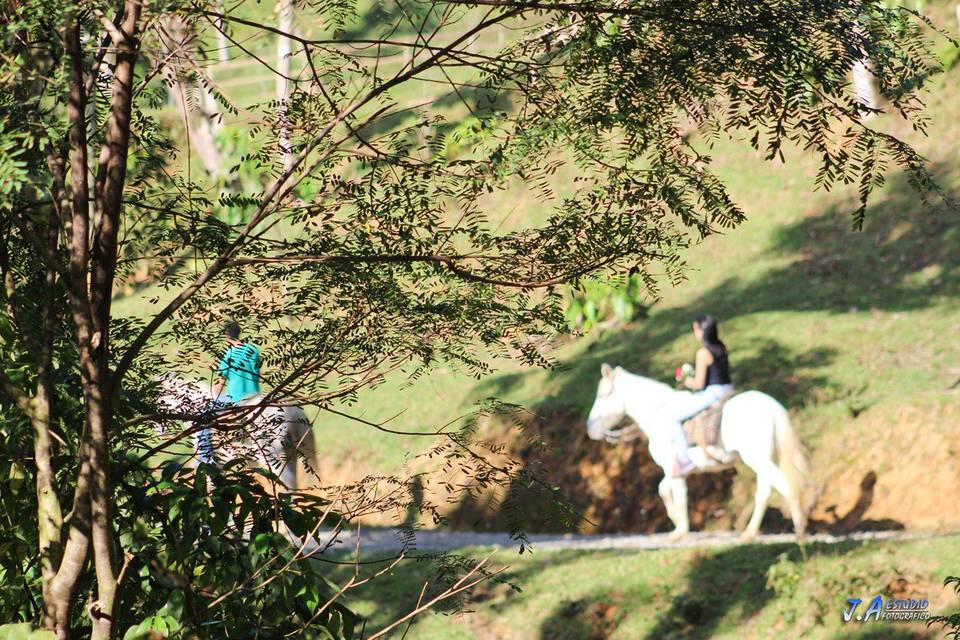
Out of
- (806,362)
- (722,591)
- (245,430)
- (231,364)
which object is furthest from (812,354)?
(245,430)

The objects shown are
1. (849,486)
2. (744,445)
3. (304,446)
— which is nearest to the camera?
(304,446)

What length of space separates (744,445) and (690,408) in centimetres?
71

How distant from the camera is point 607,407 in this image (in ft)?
43.2

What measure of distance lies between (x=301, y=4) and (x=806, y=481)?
9.31m

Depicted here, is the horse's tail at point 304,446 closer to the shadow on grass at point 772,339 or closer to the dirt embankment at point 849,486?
the dirt embankment at point 849,486

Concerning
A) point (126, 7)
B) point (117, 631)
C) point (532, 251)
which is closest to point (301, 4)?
point (126, 7)

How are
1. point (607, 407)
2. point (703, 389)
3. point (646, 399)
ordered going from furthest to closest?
point (607, 407)
point (646, 399)
point (703, 389)

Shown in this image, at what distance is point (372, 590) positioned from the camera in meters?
12.1

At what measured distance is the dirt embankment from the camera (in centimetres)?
1286

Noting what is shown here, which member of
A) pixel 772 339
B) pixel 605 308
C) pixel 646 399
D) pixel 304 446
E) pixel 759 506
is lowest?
pixel 759 506

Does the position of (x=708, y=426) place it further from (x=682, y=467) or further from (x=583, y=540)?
(x=583, y=540)

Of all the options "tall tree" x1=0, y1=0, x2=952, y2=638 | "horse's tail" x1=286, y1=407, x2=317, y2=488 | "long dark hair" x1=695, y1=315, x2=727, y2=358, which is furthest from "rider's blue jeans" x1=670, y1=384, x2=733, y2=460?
"tall tree" x1=0, y1=0, x2=952, y2=638

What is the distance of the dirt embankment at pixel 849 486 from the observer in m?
12.9

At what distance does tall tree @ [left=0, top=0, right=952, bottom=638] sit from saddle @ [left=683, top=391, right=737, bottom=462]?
6.97m
